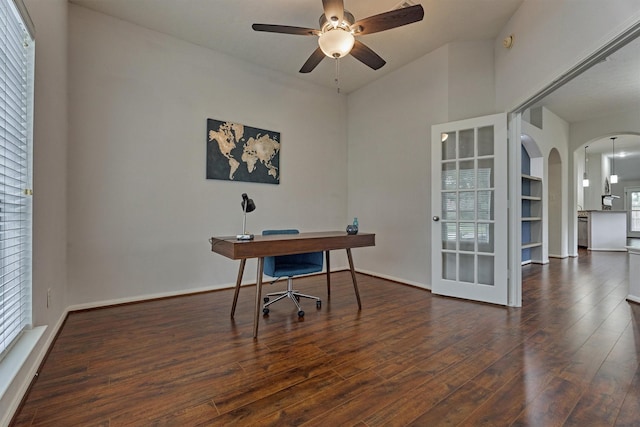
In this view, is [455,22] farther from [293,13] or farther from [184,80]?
[184,80]

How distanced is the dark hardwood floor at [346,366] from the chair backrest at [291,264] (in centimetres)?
41

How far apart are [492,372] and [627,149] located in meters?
10.9

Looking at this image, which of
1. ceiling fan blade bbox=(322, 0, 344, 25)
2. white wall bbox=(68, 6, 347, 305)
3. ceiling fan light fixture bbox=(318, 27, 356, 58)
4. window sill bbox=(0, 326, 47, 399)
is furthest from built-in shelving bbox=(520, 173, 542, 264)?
window sill bbox=(0, 326, 47, 399)

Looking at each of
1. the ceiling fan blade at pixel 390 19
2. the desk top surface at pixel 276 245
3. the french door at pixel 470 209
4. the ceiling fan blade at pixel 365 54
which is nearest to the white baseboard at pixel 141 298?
the desk top surface at pixel 276 245

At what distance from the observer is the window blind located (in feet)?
4.74

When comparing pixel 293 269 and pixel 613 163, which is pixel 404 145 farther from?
pixel 613 163

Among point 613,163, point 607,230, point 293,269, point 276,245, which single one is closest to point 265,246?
point 276,245

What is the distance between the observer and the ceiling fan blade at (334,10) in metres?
2.13

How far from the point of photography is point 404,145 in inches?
163

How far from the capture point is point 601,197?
918 centimetres

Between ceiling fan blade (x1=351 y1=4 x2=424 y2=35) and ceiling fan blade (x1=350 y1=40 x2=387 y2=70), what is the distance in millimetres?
174

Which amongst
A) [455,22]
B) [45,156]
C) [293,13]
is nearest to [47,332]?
[45,156]

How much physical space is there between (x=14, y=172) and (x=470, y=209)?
387 cm

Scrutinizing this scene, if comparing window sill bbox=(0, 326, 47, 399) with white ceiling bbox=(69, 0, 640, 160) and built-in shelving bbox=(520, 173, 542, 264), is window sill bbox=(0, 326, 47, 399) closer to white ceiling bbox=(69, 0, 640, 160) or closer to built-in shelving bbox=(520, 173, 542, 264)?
white ceiling bbox=(69, 0, 640, 160)
